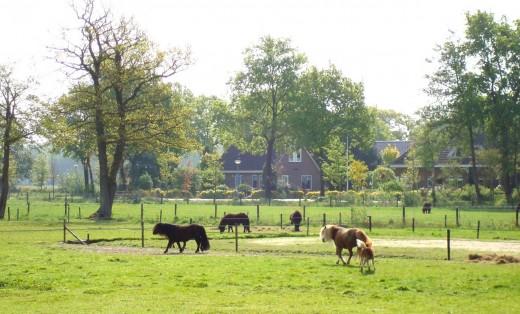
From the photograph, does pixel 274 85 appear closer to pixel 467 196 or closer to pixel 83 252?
pixel 467 196

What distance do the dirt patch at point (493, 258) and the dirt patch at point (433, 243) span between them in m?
3.29

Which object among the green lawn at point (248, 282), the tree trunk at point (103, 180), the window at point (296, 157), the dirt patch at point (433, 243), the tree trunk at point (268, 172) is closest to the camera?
the green lawn at point (248, 282)

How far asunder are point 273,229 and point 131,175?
64220 millimetres

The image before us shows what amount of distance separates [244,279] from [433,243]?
14783 mm

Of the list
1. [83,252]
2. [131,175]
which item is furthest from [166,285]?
Answer: [131,175]

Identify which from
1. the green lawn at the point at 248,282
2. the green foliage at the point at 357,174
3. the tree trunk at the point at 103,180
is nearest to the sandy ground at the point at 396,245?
the green lawn at the point at 248,282

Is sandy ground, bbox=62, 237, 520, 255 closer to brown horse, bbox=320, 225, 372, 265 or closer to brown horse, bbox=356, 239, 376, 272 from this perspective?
brown horse, bbox=320, 225, 372, 265

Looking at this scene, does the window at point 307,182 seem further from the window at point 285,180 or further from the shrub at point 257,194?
the shrub at point 257,194

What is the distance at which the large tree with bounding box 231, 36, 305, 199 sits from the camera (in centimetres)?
9712

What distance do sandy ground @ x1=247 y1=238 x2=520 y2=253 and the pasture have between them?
254mm

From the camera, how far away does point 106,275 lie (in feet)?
70.2

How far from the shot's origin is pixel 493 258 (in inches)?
1004

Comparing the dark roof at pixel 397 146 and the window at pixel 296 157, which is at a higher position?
the dark roof at pixel 397 146

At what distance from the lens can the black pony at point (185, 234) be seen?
30.0 metres
